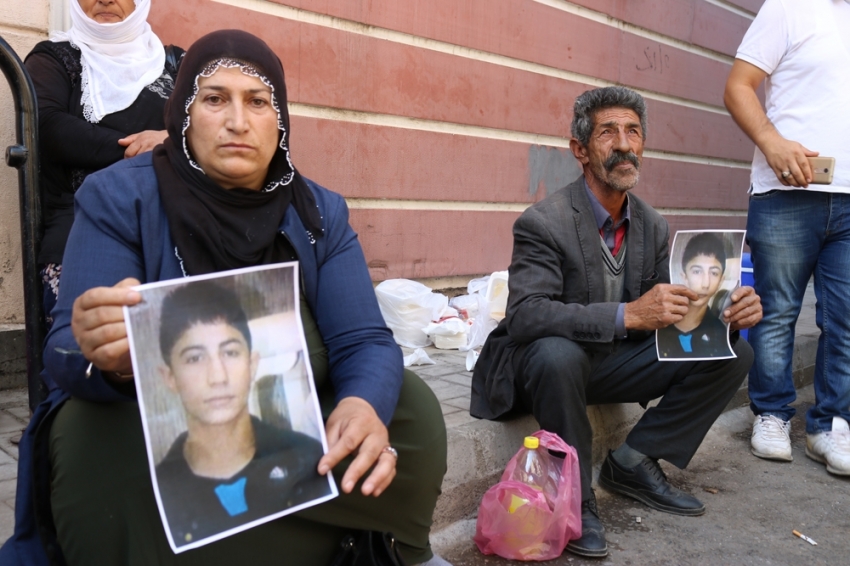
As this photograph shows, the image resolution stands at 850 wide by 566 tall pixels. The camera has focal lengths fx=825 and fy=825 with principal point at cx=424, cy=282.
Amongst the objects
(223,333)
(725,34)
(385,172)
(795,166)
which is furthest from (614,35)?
(223,333)

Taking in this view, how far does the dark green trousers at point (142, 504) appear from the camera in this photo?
1.55m

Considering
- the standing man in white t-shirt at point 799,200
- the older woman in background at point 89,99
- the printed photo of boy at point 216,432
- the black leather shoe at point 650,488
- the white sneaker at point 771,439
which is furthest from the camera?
the white sneaker at point 771,439

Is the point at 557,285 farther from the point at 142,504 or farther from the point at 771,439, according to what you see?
the point at 142,504

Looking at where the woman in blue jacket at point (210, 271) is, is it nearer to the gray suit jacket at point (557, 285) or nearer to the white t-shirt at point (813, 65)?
the gray suit jacket at point (557, 285)

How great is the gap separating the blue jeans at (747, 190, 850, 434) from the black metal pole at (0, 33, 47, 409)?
2.81 meters

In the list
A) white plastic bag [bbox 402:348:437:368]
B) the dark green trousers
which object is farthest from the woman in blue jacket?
white plastic bag [bbox 402:348:437:368]

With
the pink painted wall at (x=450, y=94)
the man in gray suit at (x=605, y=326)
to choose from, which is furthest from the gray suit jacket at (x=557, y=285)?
the pink painted wall at (x=450, y=94)

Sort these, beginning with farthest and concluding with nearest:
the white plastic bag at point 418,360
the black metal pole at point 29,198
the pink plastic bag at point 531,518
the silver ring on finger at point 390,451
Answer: the white plastic bag at point 418,360, the pink plastic bag at point 531,518, the black metal pole at point 29,198, the silver ring on finger at point 390,451

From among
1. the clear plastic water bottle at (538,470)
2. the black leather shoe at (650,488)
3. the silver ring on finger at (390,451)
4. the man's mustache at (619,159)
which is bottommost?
the black leather shoe at (650,488)

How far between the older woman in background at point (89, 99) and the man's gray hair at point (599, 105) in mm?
1515

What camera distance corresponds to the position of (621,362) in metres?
2.97

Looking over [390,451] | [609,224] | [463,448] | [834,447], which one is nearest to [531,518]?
[463,448]

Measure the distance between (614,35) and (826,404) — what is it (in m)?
3.17

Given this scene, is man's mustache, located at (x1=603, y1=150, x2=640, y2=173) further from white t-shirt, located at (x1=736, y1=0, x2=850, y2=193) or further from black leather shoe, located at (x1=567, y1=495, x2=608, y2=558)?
black leather shoe, located at (x1=567, y1=495, x2=608, y2=558)
